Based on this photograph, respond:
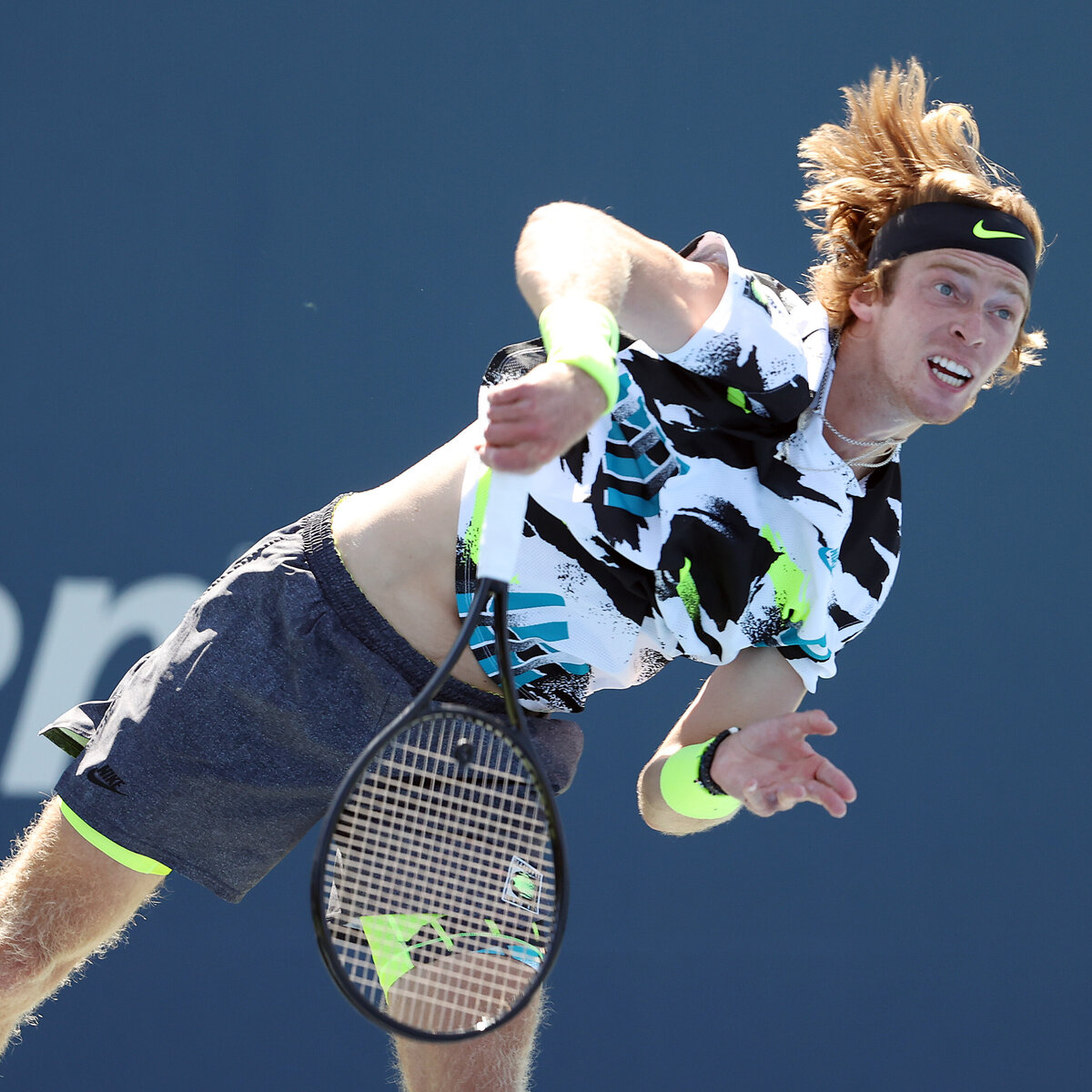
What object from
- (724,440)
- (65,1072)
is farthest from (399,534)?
(65,1072)

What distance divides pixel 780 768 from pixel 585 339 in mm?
628

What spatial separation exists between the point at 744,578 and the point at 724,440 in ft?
0.59

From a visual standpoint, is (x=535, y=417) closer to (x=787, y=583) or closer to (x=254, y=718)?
(x=787, y=583)

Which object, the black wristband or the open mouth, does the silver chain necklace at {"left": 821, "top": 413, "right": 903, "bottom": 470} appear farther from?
the black wristband

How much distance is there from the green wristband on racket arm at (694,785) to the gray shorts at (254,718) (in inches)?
6.9

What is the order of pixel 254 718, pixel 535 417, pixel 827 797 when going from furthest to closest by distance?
1. pixel 254 718
2. pixel 827 797
3. pixel 535 417

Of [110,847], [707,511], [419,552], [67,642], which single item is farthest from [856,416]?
[67,642]

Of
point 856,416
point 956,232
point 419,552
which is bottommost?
point 419,552

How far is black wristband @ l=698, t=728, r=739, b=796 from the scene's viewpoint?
1.68 meters

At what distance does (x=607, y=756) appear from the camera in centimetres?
297

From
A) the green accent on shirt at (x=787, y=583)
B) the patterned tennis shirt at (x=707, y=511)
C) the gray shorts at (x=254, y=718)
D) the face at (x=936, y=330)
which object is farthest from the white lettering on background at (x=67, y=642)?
the face at (x=936, y=330)

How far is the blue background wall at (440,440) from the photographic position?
2.93 meters

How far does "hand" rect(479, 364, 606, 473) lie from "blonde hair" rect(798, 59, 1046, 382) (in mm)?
720

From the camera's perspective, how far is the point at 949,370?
1.75 metres
